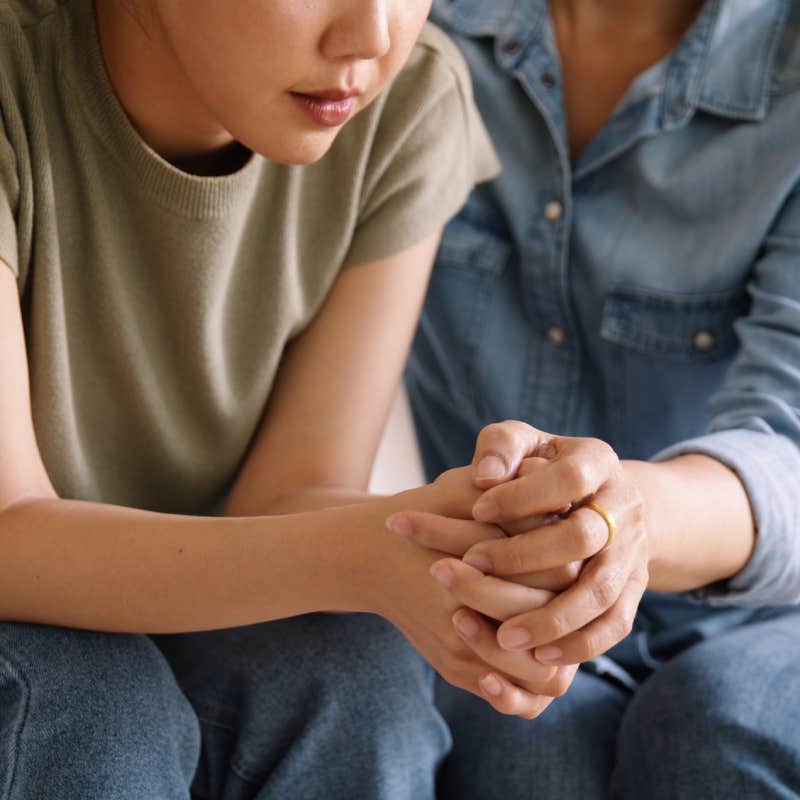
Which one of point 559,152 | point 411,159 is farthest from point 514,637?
point 559,152

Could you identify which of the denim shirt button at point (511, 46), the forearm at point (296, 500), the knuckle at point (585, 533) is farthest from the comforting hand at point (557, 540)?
the denim shirt button at point (511, 46)

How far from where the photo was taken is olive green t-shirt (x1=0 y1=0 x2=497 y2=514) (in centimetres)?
95

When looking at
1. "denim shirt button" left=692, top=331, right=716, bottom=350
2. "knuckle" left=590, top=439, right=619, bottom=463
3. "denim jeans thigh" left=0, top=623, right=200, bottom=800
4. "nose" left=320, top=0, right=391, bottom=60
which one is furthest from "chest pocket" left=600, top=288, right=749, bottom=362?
"denim jeans thigh" left=0, top=623, right=200, bottom=800

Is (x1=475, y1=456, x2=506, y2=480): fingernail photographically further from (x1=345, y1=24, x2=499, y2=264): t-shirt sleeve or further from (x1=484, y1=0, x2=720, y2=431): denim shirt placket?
(x1=484, y1=0, x2=720, y2=431): denim shirt placket

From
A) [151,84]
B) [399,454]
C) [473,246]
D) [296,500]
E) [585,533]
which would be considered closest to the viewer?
[585,533]

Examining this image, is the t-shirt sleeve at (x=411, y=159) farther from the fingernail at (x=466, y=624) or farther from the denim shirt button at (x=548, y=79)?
the fingernail at (x=466, y=624)

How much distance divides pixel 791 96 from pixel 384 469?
72 cm

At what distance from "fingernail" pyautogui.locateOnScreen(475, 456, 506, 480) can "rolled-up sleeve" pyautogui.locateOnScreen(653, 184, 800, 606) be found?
25 cm

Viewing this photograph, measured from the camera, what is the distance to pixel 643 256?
1.22 metres

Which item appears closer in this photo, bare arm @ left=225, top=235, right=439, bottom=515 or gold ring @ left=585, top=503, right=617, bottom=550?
gold ring @ left=585, top=503, right=617, bottom=550

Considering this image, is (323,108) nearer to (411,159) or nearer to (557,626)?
(411,159)

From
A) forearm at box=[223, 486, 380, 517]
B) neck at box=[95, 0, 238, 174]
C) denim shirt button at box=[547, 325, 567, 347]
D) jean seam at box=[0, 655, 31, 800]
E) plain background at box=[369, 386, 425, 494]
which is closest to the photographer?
jean seam at box=[0, 655, 31, 800]

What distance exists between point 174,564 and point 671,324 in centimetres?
57

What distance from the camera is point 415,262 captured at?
3.71ft
